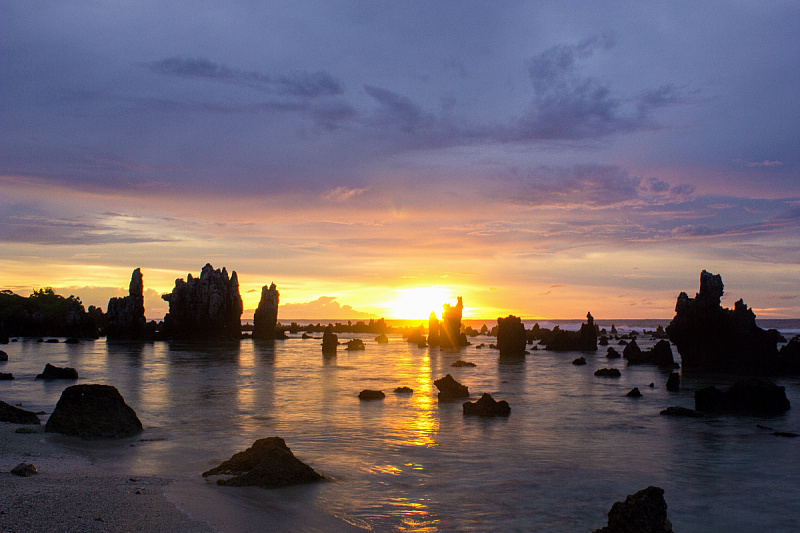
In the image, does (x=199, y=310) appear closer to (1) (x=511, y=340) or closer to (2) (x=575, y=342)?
(1) (x=511, y=340)

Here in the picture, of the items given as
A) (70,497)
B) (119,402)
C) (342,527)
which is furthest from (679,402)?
(70,497)

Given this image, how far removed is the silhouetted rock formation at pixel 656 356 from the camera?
6141cm

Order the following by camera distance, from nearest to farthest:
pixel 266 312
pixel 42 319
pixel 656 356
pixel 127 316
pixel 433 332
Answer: pixel 656 356
pixel 127 316
pixel 433 332
pixel 42 319
pixel 266 312

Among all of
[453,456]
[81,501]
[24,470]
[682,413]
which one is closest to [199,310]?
[682,413]

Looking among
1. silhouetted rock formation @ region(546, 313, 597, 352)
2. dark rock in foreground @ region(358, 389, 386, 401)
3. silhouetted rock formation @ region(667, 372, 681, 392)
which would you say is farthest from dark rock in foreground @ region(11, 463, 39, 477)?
silhouetted rock formation @ region(546, 313, 597, 352)

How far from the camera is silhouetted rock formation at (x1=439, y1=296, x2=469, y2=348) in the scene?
104m

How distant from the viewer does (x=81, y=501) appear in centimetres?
970

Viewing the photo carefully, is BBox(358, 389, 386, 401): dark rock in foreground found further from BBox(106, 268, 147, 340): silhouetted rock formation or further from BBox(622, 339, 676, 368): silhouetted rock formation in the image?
BBox(106, 268, 147, 340): silhouetted rock formation

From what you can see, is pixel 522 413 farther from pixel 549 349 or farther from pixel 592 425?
pixel 549 349

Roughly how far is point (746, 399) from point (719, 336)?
2789 centimetres

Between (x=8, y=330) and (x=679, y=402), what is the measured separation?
121 meters

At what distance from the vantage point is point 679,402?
32875 mm

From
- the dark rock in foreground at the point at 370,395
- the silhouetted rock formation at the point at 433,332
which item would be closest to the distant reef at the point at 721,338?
the dark rock in foreground at the point at 370,395

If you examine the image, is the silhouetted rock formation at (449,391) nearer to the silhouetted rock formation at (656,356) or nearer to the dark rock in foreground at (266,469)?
the dark rock in foreground at (266,469)
